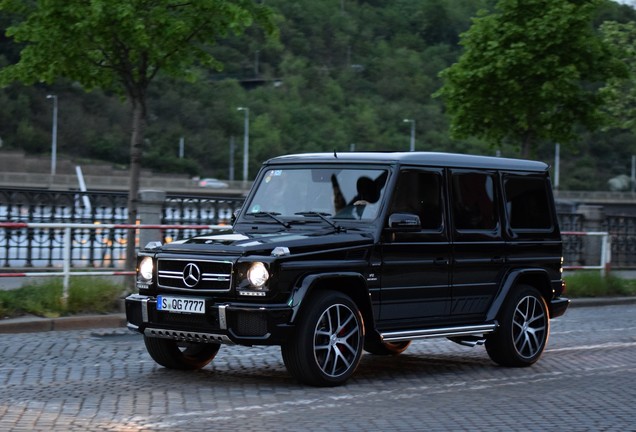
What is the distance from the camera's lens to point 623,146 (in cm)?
15350

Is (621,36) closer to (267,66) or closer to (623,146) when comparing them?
(623,146)

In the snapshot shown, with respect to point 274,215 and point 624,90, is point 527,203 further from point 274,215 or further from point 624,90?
point 624,90

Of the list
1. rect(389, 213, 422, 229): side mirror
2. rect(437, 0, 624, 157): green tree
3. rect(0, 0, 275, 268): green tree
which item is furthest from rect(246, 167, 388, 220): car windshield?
rect(437, 0, 624, 157): green tree

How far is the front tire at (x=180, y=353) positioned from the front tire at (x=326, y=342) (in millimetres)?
1296

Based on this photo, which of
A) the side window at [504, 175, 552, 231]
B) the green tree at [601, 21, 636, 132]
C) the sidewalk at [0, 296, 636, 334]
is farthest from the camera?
the green tree at [601, 21, 636, 132]

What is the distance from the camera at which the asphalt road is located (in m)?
7.91

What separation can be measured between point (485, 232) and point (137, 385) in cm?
366

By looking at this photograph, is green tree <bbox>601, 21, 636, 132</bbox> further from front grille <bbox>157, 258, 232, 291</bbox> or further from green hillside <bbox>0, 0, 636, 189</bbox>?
green hillside <bbox>0, 0, 636, 189</bbox>

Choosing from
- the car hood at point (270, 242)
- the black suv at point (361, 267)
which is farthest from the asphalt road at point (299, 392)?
the car hood at point (270, 242)

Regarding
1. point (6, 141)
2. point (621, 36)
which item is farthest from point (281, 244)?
point (6, 141)

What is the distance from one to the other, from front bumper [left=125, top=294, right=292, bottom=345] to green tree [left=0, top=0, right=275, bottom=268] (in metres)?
7.68

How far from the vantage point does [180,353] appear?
406 inches

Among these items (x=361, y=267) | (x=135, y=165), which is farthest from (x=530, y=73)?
(x=361, y=267)

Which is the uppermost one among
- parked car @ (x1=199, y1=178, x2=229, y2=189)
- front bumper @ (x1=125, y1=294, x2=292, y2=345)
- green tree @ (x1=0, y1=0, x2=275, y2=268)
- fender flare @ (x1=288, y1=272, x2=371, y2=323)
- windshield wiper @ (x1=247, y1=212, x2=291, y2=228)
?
green tree @ (x1=0, y1=0, x2=275, y2=268)
